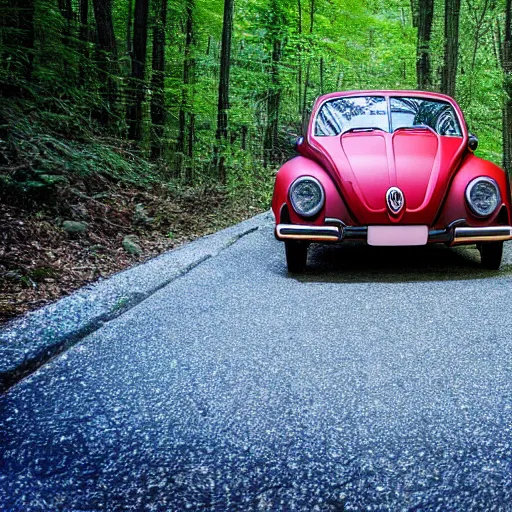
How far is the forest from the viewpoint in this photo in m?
5.11

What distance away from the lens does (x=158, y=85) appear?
9.79 metres

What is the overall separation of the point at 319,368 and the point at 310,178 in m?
2.08

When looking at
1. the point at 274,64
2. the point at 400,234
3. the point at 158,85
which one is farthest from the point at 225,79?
the point at 400,234

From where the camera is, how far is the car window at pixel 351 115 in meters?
4.76

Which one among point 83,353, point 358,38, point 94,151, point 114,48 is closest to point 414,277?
point 83,353

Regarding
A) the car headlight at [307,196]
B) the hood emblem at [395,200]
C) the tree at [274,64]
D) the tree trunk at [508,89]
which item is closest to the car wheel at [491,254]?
the hood emblem at [395,200]

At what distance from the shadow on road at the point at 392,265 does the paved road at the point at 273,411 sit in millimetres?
714

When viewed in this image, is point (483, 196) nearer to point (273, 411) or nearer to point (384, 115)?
point (384, 115)

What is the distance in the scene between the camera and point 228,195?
9477mm

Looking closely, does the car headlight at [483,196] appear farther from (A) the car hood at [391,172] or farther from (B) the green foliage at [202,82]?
(B) the green foliage at [202,82]

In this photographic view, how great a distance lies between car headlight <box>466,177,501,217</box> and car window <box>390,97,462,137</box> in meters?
1.00

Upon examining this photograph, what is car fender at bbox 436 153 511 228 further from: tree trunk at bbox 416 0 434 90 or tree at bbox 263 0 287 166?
tree at bbox 263 0 287 166

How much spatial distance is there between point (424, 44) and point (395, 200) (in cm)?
929

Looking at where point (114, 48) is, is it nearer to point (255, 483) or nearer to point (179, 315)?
point (179, 315)
